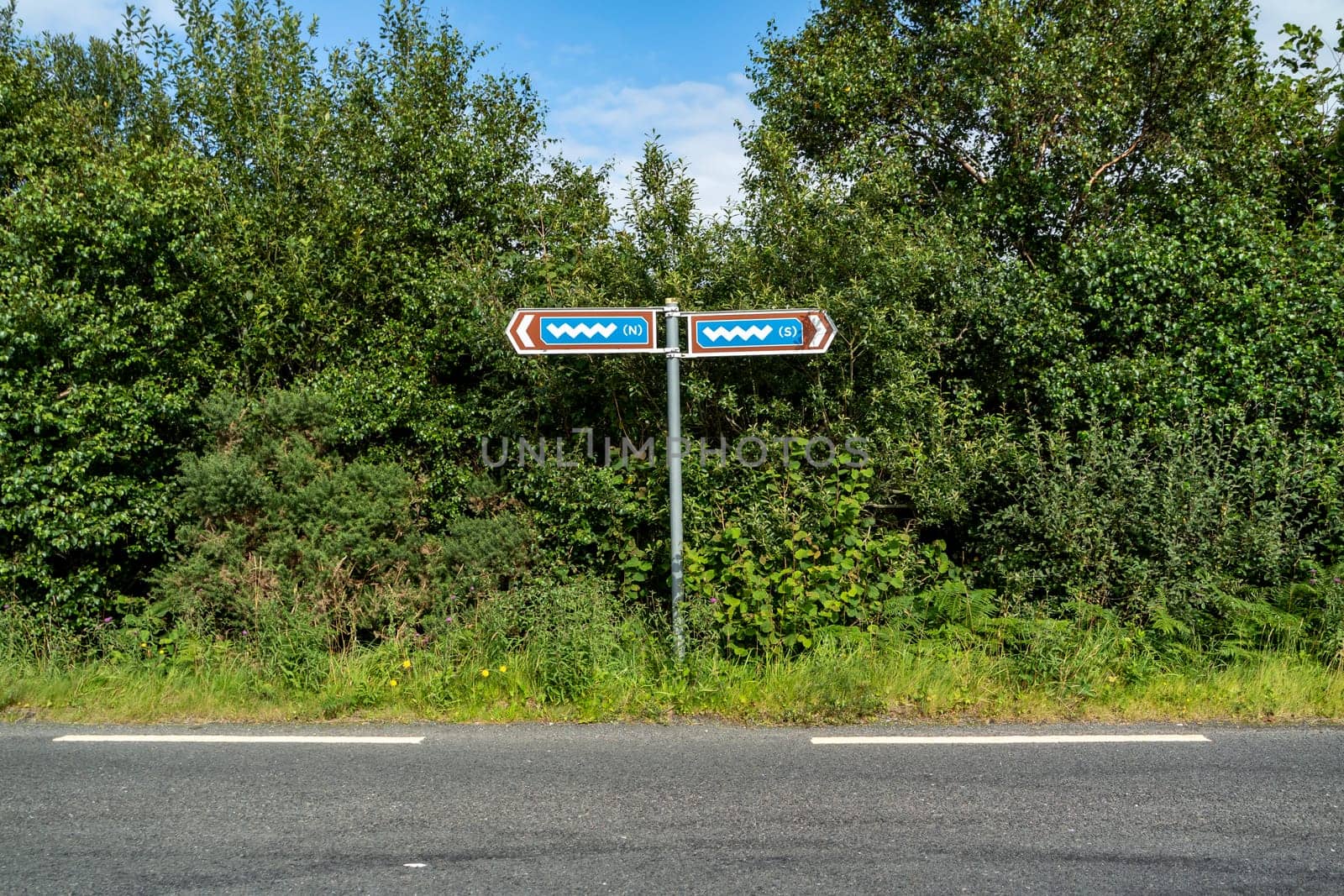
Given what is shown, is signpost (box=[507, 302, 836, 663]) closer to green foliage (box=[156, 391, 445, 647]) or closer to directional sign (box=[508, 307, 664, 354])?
directional sign (box=[508, 307, 664, 354])

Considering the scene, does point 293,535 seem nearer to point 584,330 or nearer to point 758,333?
point 584,330

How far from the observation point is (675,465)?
6875mm

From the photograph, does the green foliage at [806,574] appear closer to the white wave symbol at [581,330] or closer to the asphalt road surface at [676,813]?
the asphalt road surface at [676,813]

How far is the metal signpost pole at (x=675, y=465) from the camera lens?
22.0 ft

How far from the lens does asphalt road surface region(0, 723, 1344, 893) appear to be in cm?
379

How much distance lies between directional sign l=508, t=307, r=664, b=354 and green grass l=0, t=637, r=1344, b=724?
7.37 feet

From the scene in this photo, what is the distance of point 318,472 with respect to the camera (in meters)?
8.47

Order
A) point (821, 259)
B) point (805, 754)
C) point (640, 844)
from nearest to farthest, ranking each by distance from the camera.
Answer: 1. point (640, 844)
2. point (805, 754)
3. point (821, 259)

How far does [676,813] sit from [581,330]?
3649 mm

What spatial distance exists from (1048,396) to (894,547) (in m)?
2.43

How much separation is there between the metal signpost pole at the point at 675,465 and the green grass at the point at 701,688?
0.20m

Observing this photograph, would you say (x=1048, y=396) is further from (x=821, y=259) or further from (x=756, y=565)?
(x=756, y=565)

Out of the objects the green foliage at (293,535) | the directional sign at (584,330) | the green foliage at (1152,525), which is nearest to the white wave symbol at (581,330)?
the directional sign at (584,330)

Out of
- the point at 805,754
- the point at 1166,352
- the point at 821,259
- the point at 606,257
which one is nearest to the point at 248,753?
the point at 805,754
